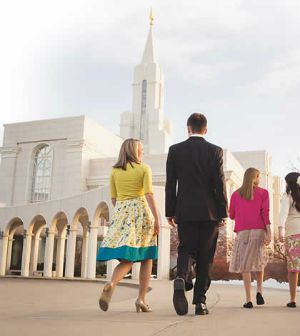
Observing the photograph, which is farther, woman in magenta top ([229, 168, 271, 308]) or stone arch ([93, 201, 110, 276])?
stone arch ([93, 201, 110, 276])

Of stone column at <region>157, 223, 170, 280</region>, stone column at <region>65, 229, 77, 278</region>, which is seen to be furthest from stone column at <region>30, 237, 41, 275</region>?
stone column at <region>157, 223, 170, 280</region>

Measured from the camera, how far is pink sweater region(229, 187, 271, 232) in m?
6.35

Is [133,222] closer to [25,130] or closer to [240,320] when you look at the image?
[240,320]

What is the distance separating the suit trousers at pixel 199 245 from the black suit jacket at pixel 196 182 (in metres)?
Result: 0.10

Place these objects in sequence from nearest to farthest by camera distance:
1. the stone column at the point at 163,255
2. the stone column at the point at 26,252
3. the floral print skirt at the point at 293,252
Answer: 1. the floral print skirt at the point at 293,252
2. the stone column at the point at 163,255
3. the stone column at the point at 26,252

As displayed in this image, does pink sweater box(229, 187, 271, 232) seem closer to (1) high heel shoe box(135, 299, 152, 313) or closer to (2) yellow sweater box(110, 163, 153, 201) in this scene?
(2) yellow sweater box(110, 163, 153, 201)

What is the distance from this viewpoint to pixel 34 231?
1136 inches

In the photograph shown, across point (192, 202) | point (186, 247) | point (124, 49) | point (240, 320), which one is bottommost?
point (240, 320)

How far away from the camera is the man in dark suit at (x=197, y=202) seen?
16.3 ft

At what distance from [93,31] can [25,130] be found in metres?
31.7

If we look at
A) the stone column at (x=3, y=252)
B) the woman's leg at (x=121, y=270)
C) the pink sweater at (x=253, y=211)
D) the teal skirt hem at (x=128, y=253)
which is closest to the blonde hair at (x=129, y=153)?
the teal skirt hem at (x=128, y=253)

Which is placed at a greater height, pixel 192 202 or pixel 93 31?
pixel 93 31

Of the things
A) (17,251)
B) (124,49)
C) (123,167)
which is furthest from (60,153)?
(123,167)

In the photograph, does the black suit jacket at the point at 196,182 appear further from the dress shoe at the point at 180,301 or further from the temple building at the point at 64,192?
the temple building at the point at 64,192
